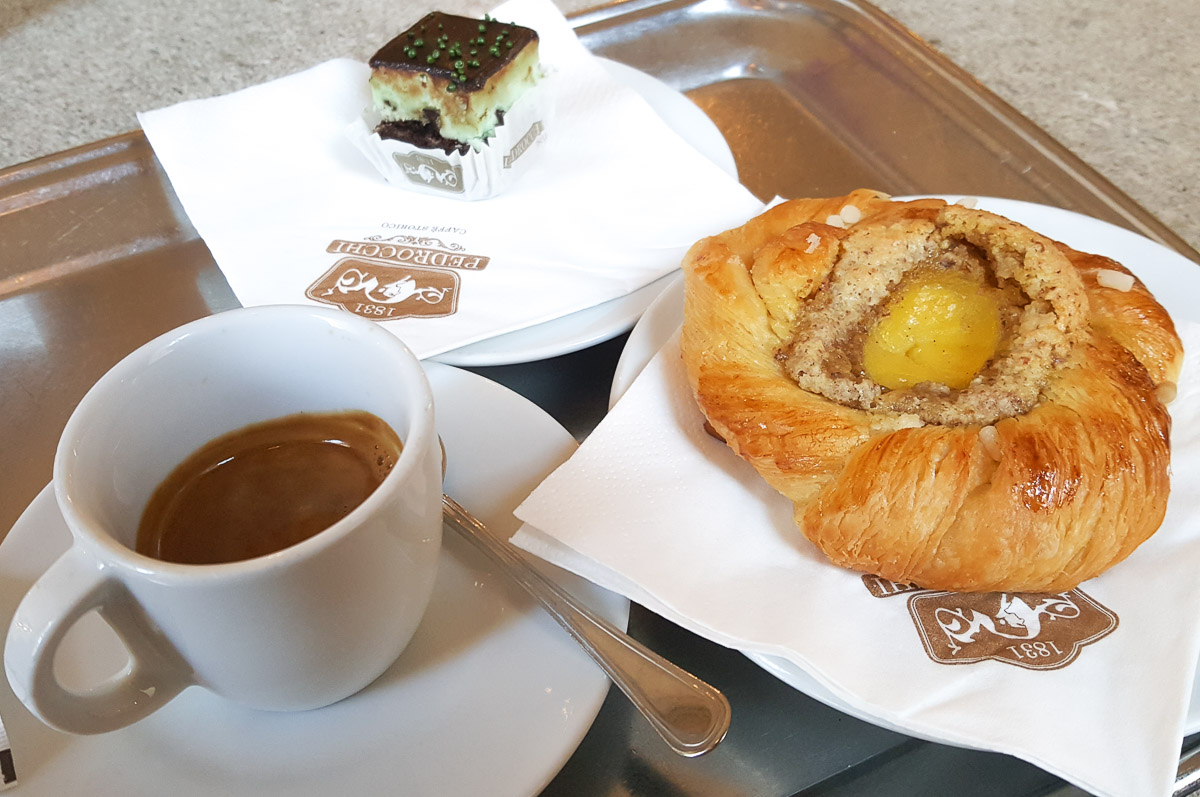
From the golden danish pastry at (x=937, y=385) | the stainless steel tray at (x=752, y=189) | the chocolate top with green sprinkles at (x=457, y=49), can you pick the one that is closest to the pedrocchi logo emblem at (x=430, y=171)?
the chocolate top with green sprinkles at (x=457, y=49)

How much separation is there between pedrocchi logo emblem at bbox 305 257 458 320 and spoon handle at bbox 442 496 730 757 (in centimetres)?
47

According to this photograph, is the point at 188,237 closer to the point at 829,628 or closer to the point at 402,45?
the point at 402,45

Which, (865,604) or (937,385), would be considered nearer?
(865,604)

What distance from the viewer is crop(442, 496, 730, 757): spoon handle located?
0.63m

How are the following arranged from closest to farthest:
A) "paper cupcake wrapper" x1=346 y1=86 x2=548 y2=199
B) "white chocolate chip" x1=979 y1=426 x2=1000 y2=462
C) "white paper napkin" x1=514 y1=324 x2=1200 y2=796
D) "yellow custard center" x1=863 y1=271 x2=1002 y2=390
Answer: "white paper napkin" x1=514 y1=324 x2=1200 y2=796 < "white chocolate chip" x1=979 y1=426 x2=1000 y2=462 < "yellow custard center" x1=863 y1=271 x2=1002 y2=390 < "paper cupcake wrapper" x1=346 y1=86 x2=548 y2=199

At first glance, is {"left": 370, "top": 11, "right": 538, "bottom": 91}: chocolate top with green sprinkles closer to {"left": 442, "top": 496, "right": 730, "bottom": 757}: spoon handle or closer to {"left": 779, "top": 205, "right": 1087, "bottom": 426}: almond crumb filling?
{"left": 779, "top": 205, "right": 1087, "bottom": 426}: almond crumb filling

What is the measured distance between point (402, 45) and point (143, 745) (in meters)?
1.04

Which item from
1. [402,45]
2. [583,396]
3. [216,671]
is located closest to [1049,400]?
[583,396]

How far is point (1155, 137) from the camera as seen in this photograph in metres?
1.59

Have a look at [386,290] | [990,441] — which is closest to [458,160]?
[386,290]

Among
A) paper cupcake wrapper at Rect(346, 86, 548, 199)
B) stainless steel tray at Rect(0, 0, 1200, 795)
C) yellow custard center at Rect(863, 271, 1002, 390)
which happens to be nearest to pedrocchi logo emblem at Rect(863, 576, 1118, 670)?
stainless steel tray at Rect(0, 0, 1200, 795)

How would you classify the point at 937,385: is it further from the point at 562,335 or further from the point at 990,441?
the point at 562,335

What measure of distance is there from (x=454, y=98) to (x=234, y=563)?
0.90 metres

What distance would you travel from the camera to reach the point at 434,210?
122 centimetres
